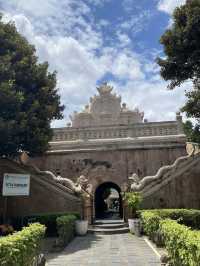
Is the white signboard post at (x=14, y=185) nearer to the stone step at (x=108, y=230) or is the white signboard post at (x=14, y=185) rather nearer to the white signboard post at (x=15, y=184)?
the white signboard post at (x=15, y=184)

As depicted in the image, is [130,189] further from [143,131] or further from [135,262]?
[135,262]

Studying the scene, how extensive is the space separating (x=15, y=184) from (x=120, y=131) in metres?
8.80

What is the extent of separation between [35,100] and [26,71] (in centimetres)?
142

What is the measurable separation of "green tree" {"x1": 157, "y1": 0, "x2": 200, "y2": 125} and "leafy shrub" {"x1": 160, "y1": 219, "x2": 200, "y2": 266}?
801 centimetres

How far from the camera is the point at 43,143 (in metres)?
14.1

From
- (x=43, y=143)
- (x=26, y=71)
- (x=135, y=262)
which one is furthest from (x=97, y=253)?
(x=26, y=71)

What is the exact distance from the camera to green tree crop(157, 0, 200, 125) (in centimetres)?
1252

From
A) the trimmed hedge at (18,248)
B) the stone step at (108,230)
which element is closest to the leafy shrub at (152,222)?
the stone step at (108,230)

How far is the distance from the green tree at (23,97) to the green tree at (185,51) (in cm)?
574

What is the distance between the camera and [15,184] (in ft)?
38.8

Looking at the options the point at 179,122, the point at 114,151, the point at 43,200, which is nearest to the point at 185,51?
the point at 179,122

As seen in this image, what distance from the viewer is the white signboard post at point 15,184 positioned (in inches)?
448

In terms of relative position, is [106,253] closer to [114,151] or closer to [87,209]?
[87,209]

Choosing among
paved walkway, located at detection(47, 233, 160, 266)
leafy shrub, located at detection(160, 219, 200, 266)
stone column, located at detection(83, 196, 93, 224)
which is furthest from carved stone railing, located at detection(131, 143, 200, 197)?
leafy shrub, located at detection(160, 219, 200, 266)
